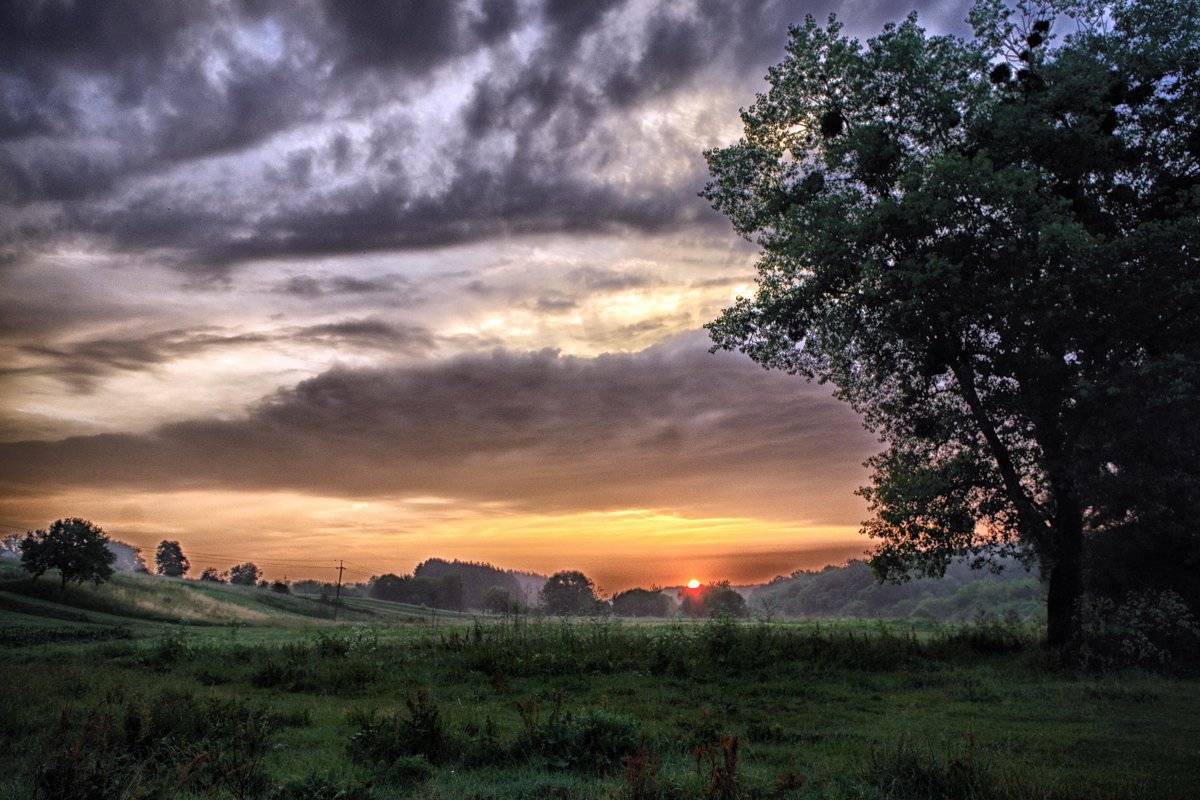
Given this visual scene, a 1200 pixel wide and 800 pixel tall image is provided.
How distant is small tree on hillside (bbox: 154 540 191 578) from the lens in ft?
636

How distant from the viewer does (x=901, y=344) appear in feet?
82.5

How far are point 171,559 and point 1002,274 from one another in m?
219

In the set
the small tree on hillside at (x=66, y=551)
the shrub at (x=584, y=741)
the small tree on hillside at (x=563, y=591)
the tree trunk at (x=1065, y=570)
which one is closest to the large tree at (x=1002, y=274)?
the tree trunk at (x=1065, y=570)

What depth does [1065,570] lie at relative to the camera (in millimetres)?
23531

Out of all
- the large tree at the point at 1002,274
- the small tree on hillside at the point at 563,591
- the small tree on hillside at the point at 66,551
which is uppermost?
the large tree at the point at 1002,274

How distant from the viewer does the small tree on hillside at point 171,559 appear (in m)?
194

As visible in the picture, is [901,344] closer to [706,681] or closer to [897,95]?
[897,95]

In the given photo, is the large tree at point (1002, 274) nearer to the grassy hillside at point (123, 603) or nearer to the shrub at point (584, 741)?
the shrub at point (584, 741)

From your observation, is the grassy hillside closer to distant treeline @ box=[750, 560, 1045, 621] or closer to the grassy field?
the grassy field

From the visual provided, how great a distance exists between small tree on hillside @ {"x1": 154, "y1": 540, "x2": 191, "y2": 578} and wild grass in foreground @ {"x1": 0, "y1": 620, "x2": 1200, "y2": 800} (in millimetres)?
197309

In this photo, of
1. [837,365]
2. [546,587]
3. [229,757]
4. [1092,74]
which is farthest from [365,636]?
[546,587]

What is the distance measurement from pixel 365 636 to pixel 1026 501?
2267 cm

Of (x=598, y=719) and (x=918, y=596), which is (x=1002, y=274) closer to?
(x=598, y=719)

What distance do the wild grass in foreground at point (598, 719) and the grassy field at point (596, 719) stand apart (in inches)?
2.2
